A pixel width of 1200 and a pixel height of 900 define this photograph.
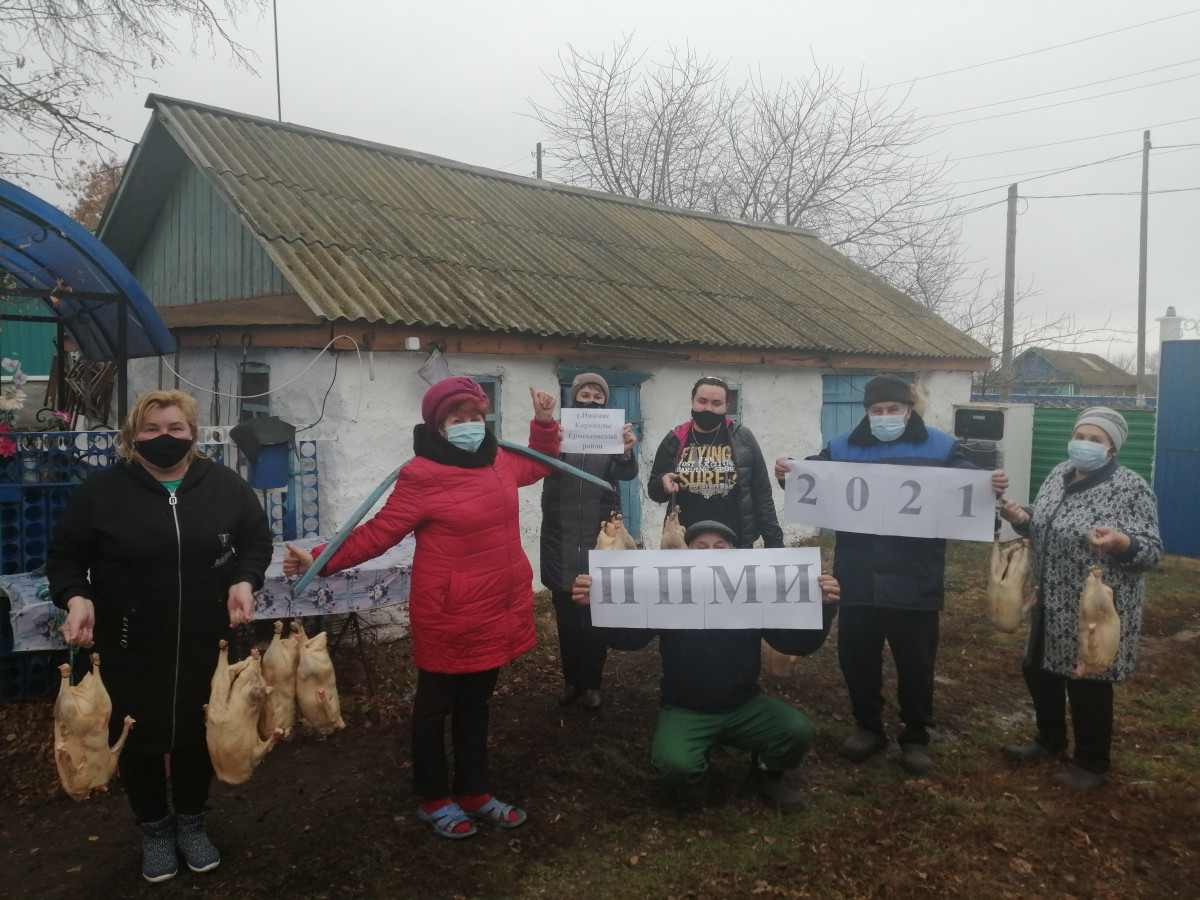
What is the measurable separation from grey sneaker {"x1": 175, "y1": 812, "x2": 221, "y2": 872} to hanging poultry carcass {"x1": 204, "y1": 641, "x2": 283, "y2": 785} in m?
0.37

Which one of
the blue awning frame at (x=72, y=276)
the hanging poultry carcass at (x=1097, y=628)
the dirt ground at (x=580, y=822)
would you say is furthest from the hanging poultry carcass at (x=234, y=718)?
the hanging poultry carcass at (x=1097, y=628)

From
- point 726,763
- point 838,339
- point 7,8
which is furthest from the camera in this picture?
point 838,339

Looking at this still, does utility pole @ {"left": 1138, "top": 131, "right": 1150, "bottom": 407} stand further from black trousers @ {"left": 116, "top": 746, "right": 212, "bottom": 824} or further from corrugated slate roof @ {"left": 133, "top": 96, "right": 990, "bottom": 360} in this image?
black trousers @ {"left": 116, "top": 746, "right": 212, "bottom": 824}

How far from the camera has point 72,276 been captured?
649 cm

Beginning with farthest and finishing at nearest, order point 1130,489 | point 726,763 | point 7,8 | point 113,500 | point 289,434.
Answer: point 7,8
point 289,434
point 726,763
point 1130,489
point 113,500

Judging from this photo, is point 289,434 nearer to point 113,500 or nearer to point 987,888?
point 113,500

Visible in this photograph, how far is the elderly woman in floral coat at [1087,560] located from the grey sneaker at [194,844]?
3.93 metres

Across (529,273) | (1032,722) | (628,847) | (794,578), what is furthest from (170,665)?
(529,273)

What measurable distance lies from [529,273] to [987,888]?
7376mm

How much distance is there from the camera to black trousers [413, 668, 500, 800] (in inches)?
137

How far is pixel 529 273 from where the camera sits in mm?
9172

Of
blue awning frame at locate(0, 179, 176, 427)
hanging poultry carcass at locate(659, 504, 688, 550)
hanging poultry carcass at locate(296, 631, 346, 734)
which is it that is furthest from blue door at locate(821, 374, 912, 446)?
hanging poultry carcass at locate(296, 631, 346, 734)

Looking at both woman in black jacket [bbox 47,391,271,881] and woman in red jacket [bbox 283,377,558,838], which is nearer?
woman in black jacket [bbox 47,391,271,881]

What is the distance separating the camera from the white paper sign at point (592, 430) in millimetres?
4594
